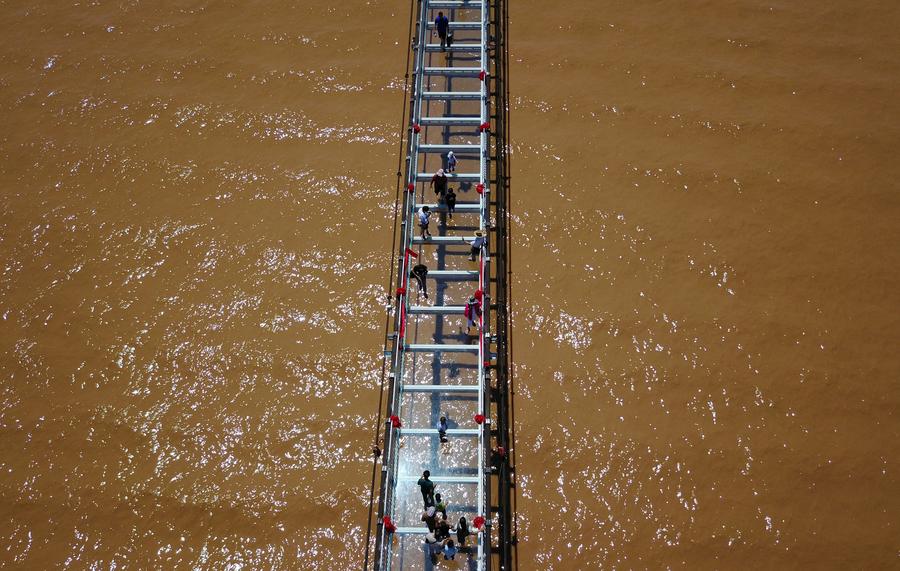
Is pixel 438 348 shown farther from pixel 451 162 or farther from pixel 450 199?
pixel 451 162

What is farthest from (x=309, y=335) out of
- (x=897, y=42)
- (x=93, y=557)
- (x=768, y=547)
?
(x=897, y=42)

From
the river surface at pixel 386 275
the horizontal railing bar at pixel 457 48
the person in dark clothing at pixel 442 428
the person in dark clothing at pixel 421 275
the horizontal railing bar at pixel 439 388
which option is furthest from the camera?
the horizontal railing bar at pixel 457 48

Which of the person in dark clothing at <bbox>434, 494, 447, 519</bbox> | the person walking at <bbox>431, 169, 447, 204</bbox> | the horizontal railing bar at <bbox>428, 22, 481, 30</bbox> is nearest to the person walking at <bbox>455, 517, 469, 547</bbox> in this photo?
the person in dark clothing at <bbox>434, 494, 447, 519</bbox>

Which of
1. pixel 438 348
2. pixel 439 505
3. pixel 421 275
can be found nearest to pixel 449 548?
pixel 439 505

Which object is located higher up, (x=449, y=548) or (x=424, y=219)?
(x=424, y=219)

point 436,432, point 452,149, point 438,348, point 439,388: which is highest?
point 452,149

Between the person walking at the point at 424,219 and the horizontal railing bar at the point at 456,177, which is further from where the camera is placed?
the horizontal railing bar at the point at 456,177

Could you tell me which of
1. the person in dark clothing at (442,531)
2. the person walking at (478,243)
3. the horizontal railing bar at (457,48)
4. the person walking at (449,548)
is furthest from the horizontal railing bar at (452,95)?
the person walking at (449,548)

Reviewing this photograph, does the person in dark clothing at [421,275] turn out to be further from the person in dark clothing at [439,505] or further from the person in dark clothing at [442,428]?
the person in dark clothing at [439,505]
